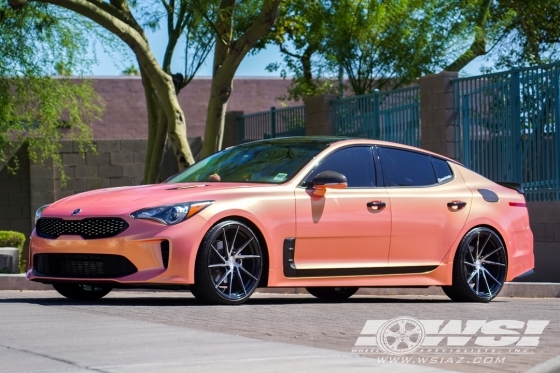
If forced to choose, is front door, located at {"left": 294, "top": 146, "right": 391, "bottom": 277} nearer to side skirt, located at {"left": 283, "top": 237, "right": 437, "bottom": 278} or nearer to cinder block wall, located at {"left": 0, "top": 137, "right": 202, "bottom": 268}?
side skirt, located at {"left": 283, "top": 237, "right": 437, "bottom": 278}

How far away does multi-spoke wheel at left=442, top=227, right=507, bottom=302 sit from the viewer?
36.1ft

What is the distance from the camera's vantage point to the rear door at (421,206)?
10680 millimetres

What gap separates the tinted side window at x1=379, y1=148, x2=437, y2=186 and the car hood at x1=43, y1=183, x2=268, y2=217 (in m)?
1.52

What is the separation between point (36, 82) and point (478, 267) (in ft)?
→ 38.4

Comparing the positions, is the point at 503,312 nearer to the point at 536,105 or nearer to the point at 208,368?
the point at 208,368

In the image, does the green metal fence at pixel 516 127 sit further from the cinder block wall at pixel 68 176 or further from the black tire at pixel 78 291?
the cinder block wall at pixel 68 176

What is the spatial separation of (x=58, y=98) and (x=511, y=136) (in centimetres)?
901

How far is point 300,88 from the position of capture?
28.8m

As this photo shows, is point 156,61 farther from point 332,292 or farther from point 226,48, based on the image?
point 332,292

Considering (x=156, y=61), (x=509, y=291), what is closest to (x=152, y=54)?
(x=156, y=61)

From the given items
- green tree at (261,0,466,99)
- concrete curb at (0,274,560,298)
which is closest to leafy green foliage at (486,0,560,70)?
green tree at (261,0,466,99)

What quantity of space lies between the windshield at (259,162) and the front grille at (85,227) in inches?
53.4

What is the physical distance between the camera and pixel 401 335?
768 centimetres

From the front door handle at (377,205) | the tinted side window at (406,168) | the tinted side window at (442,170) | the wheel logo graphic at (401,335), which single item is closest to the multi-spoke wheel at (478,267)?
the tinted side window at (442,170)
